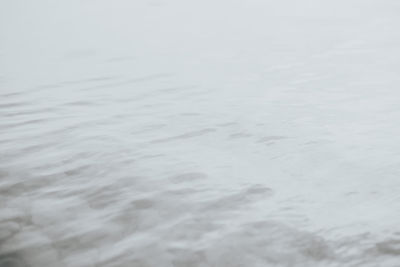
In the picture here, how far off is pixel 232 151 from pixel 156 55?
1.30 m

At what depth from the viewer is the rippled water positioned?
4.26ft

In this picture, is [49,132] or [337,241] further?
[49,132]

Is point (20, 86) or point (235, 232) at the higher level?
point (20, 86)

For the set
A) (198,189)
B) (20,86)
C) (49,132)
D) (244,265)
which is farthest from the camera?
(20,86)

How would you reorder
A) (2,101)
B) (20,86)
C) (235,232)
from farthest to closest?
1. (20,86)
2. (2,101)
3. (235,232)

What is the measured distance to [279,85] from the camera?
2.42 metres

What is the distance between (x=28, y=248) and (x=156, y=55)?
1.82 m

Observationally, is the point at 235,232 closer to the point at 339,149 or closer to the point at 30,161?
the point at 339,149

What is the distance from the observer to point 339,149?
1.77 metres

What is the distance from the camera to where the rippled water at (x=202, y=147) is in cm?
130

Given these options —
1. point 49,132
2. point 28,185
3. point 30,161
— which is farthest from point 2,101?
point 28,185

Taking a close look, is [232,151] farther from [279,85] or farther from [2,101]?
[2,101]

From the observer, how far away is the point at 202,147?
1.84m

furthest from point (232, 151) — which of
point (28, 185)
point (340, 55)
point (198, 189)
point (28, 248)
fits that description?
point (340, 55)
